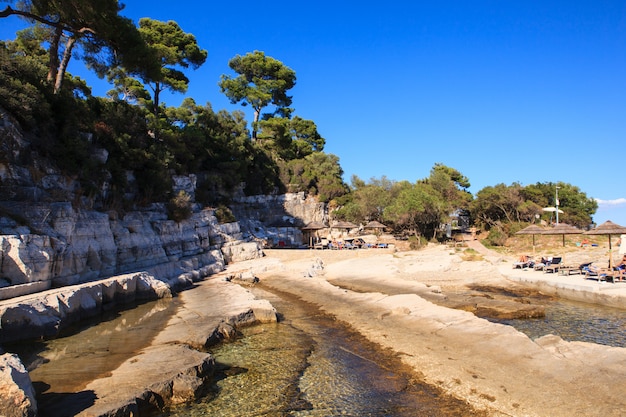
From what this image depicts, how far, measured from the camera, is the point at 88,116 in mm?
20484

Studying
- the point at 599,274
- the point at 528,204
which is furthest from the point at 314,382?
the point at 528,204

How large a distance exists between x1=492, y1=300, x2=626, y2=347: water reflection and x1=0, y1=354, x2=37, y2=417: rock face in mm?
10468

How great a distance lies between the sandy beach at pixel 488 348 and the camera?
5652 mm

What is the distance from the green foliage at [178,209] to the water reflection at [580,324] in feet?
59.0

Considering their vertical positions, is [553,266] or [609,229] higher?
[609,229]

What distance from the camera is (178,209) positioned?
73.9ft

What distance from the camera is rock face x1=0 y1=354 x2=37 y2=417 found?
4320mm

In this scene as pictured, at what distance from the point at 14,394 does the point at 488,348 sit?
8.07 metres

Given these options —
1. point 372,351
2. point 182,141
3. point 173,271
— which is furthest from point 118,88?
point 372,351

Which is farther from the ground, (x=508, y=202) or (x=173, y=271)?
(x=508, y=202)

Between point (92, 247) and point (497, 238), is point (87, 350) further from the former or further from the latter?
point (497, 238)

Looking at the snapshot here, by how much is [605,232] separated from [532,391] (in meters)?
16.1

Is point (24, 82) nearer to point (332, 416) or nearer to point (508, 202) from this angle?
point (332, 416)

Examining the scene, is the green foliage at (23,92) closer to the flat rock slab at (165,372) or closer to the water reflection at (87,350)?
the water reflection at (87,350)
